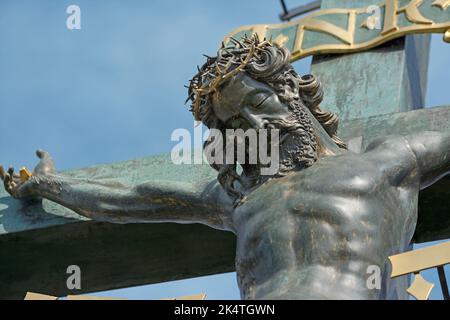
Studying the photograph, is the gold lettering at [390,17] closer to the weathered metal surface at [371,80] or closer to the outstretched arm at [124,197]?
the weathered metal surface at [371,80]

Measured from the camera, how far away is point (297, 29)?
27.3 feet

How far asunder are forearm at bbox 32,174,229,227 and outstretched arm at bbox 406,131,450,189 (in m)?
0.76

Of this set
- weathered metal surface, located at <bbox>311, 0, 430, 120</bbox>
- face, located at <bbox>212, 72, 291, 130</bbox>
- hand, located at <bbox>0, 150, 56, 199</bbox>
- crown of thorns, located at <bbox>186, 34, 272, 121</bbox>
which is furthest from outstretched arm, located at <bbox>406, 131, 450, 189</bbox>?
hand, located at <bbox>0, 150, 56, 199</bbox>

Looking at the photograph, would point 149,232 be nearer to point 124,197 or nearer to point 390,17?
point 124,197

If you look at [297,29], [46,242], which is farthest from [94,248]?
[297,29]

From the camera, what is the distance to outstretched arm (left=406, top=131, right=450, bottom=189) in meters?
6.95

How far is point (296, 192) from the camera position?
678 centimetres

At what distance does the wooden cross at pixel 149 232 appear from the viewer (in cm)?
780

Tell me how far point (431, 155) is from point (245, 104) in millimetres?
651

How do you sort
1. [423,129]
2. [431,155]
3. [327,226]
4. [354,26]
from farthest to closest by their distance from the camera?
[354,26], [423,129], [431,155], [327,226]

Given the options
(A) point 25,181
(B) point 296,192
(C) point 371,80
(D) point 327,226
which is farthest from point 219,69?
(A) point 25,181

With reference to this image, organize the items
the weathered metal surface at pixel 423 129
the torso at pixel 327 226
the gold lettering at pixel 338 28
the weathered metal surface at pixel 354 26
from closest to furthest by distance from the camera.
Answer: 1. the torso at pixel 327 226
2. the weathered metal surface at pixel 423 129
3. the weathered metal surface at pixel 354 26
4. the gold lettering at pixel 338 28

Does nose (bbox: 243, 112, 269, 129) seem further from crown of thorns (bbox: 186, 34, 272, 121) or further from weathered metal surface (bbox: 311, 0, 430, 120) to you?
weathered metal surface (bbox: 311, 0, 430, 120)

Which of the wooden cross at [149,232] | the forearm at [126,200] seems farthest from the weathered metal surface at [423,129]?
the forearm at [126,200]
